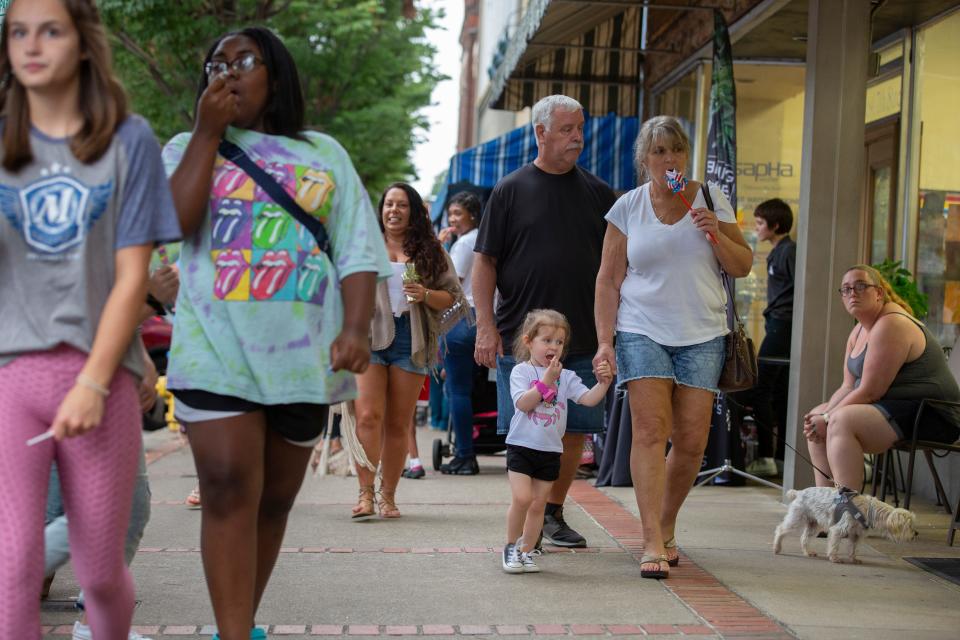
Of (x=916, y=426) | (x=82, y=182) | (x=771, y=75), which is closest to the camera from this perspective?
(x=82, y=182)

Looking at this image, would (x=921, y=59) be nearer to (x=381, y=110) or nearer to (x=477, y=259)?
(x=477, y=259)

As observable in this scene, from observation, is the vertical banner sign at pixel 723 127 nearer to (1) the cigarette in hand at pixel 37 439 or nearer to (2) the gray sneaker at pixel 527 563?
(2) the gray sneaker at pixel 527 563

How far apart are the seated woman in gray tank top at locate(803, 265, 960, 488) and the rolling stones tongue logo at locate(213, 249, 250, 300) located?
4.26m

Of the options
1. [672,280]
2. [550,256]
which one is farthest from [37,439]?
[550,256]

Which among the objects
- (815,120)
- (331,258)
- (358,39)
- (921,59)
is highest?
(358,39)

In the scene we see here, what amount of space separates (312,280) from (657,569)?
8.70 ft

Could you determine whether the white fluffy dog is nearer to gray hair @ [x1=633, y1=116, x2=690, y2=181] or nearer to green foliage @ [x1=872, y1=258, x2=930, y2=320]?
gray hair @ [x1=633, y1=116, x2=690, y2=181]

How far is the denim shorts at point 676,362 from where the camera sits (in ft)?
19.6

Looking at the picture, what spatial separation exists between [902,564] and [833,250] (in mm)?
2329

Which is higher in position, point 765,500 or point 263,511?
point 263,511

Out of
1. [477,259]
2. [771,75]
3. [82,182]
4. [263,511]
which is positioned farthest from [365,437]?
[771,75]

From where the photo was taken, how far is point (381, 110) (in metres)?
23.8

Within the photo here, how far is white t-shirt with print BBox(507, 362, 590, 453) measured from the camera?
5.91 metres

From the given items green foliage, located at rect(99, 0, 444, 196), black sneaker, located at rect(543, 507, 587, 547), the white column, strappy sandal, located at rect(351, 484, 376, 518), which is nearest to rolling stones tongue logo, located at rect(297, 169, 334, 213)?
black sneaker, located at rect(543, 507, 587, 547)
